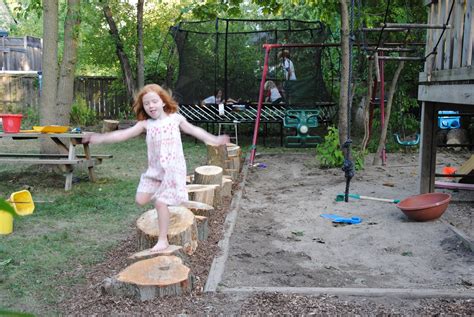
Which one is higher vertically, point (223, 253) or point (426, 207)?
point (426, 207)

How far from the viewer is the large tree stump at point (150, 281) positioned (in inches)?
145

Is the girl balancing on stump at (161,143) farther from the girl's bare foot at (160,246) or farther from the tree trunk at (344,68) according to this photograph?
the tree trunk at (344,68)

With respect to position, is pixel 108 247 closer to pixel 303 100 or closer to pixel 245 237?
pixel 245 237

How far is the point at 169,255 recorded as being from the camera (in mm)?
4086

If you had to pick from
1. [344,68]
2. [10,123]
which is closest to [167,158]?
[10,123]

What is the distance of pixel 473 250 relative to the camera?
195 inches

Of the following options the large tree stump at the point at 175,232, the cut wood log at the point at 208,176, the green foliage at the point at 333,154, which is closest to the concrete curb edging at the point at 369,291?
the large tree stump at the point at 175,232

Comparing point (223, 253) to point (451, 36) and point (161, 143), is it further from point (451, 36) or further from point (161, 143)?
point (451, 36)

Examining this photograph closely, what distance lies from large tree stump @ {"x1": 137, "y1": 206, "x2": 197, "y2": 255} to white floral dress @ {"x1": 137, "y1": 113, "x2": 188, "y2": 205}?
273 mm

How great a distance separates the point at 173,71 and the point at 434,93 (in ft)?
42.5

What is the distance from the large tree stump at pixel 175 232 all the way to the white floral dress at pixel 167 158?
0.27 metres

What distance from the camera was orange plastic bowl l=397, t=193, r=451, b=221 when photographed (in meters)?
6.02

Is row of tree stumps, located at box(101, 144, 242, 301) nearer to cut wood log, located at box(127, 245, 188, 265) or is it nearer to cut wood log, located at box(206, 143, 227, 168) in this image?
cut wood log, located at box(127, 245, 188, 265)

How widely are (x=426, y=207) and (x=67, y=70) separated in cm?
622
